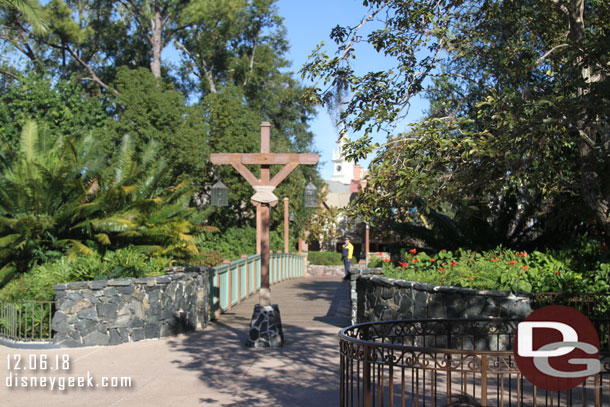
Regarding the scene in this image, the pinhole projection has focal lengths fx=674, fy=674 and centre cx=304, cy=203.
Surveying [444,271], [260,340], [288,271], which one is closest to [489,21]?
[444,271]

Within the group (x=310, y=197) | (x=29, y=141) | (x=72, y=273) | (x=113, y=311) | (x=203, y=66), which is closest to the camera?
(x=113, y=311)

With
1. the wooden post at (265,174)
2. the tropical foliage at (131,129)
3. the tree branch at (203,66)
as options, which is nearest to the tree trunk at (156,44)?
the tropical foliage at (131,129)

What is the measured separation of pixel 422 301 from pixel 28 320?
680 cm

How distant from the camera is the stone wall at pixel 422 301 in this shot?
9.89 meters

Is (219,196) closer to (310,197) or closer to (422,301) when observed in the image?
(310,197)

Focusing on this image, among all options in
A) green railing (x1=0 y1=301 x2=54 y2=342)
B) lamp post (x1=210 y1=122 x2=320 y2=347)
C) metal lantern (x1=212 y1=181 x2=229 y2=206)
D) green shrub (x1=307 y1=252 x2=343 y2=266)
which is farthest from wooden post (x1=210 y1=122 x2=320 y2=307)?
green shrub (x1=307 y1=252 x2=343 y2=266)

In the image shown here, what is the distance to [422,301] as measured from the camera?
10.8 m

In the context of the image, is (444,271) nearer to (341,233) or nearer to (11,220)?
A: (11,220)

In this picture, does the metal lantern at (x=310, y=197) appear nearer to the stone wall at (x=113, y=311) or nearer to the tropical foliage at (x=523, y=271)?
the tropical foliage at (x=523, y=271)

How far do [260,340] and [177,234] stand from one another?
6531 millimetres

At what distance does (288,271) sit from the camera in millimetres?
29016

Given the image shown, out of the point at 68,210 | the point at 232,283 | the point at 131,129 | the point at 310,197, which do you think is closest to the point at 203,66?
the point at 131,129

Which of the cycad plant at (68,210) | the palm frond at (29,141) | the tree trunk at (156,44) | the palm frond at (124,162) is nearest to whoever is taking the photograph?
the cycad plant at (68,210)

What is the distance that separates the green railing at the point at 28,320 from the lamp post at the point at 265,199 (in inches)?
140
